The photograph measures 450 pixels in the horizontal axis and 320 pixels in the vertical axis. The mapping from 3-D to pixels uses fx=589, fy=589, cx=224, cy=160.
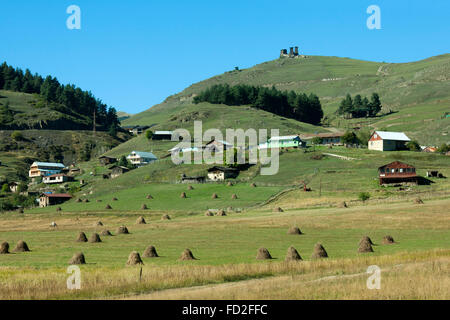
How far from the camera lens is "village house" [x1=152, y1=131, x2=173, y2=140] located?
648ft

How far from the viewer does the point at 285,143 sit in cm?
15350

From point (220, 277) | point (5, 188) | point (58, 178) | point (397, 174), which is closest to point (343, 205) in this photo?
point (397, 174)

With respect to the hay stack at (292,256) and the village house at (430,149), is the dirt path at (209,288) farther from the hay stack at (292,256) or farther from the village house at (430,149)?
the village house at (430,149)

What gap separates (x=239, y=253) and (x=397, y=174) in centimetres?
6604

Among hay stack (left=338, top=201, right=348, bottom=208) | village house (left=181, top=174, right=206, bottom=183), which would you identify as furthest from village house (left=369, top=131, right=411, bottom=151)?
hay stack (left=338, top=201, right=348, bottom=208)

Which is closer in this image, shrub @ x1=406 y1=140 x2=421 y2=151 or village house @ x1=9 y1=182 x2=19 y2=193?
shrub @ x1=406 y1=140 x2=421 y2=151

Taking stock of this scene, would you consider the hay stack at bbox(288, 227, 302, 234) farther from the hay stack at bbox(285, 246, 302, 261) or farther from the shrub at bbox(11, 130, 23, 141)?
the shrub at bbox(11, 130, 23, 141)

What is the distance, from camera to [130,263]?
3584 cm

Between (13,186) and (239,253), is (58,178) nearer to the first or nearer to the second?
(13,186)

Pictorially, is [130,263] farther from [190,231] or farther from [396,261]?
[190,231]

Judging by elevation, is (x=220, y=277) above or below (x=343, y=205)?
above

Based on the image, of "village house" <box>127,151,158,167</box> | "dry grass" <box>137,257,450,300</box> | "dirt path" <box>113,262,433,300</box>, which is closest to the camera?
"dry grass" <box>137,257,450,300</box>

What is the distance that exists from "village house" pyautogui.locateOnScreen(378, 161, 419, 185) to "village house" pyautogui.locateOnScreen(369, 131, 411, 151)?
40.3 m

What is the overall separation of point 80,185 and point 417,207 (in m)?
87.4
